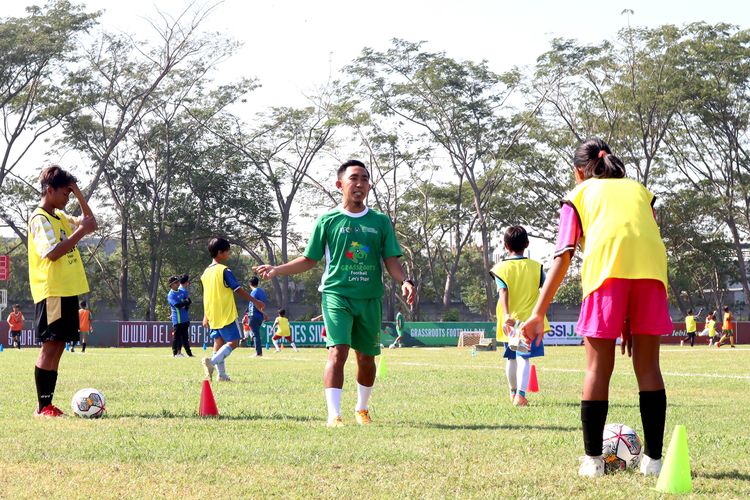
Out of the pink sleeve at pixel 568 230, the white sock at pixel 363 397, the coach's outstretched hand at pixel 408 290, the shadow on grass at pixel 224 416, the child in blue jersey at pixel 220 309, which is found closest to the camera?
the pink sleeve at pixel 568 230

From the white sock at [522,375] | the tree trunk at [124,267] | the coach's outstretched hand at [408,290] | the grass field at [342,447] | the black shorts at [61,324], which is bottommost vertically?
the grass field at [342,447]

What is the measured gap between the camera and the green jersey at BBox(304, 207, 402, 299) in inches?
289

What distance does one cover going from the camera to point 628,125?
44.7m

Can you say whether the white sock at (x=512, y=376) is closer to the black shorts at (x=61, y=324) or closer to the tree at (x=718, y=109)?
the black shorts at (x=61, y=324)

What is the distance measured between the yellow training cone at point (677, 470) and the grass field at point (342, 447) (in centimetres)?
6

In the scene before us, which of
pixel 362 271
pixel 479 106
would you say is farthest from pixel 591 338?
pixel 479 106

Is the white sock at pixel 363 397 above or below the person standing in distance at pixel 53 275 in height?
below

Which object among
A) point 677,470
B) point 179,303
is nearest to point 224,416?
point 677,470

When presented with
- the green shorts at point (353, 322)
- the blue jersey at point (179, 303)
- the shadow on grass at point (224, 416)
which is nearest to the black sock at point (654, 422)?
the green shorts at point (353, 322)

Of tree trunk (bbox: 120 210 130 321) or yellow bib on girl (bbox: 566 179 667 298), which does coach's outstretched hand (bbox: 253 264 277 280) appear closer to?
yellow bib on girl (bbox: 566 179 667 298)

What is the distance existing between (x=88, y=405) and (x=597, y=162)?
4669mm

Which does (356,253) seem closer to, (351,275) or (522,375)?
(351,275)

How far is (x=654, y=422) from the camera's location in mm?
4887

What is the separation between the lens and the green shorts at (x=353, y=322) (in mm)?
7293
